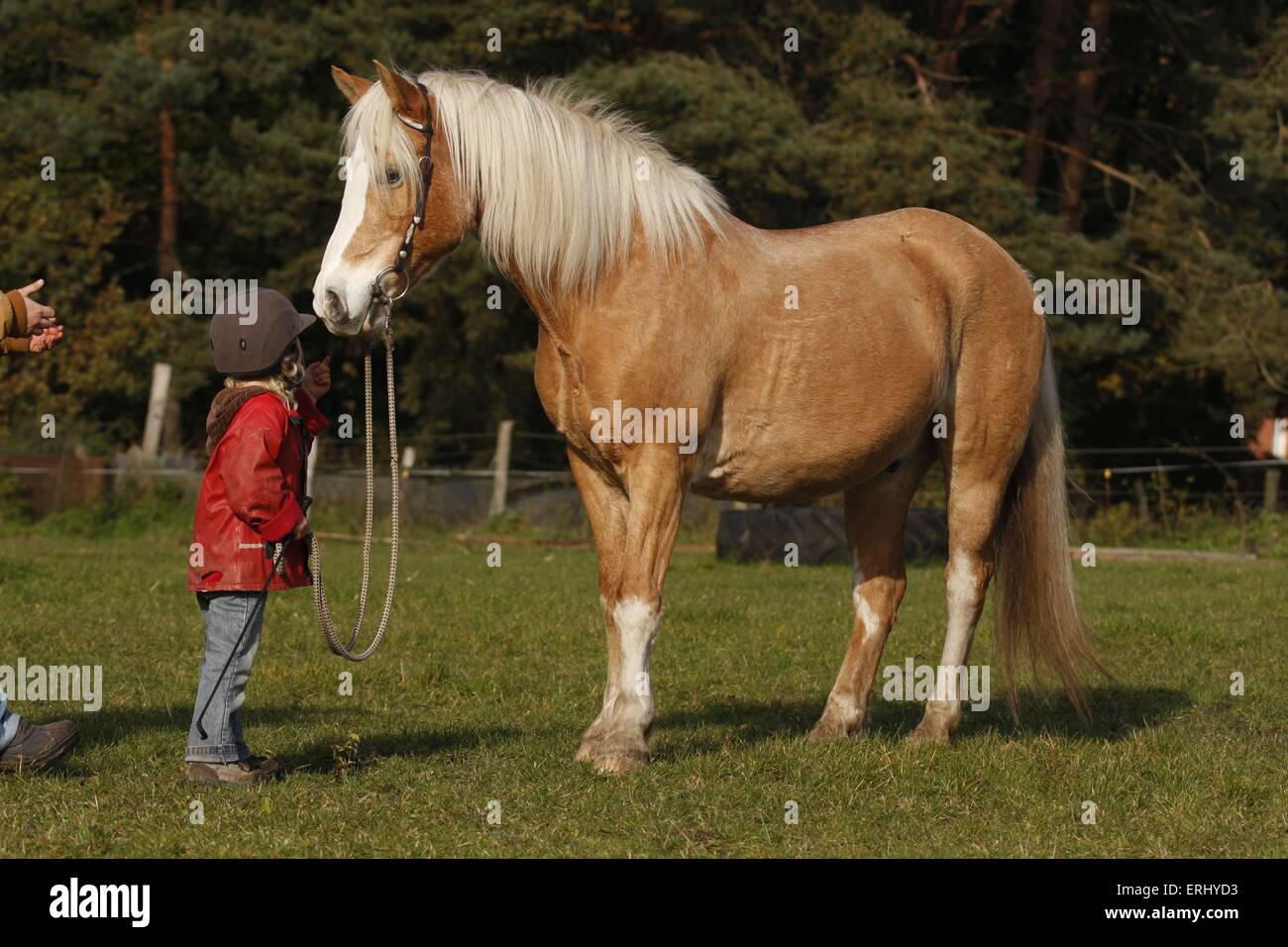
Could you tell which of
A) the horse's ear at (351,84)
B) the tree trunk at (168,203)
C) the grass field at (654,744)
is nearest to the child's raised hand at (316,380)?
the horse's ear at (351,84)

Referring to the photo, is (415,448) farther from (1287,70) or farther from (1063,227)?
(1287,70)

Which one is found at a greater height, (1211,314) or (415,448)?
(1211,314)

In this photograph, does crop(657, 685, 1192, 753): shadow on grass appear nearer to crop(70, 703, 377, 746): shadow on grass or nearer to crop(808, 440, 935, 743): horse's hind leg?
crop(808, 440, 935, 743): horse's hind leg

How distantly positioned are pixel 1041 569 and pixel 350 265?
3.41 metres

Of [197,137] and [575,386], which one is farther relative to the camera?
[197,137]

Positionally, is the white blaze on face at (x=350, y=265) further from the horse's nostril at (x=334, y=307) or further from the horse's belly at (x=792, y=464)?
the horse's belly at (x=792, y=464)

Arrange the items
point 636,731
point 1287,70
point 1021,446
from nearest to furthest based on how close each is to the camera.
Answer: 1. point 636,731
2. point 1021,446
3. point 1287,70

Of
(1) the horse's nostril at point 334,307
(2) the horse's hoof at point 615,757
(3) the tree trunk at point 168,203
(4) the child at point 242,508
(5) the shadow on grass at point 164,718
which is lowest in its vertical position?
(5) the shadow on grass at point 164,718

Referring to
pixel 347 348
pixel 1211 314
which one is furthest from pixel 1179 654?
pixel 347 348

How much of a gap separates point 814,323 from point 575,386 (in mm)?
1031

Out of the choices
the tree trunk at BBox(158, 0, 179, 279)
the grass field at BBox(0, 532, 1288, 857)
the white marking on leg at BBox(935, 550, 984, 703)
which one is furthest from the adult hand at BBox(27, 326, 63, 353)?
the tree trunk at BBox(158, 0, 179, 279)

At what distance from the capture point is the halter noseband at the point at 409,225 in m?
5.26

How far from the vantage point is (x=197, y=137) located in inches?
1164

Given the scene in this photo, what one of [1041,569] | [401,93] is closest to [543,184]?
[401,93]
